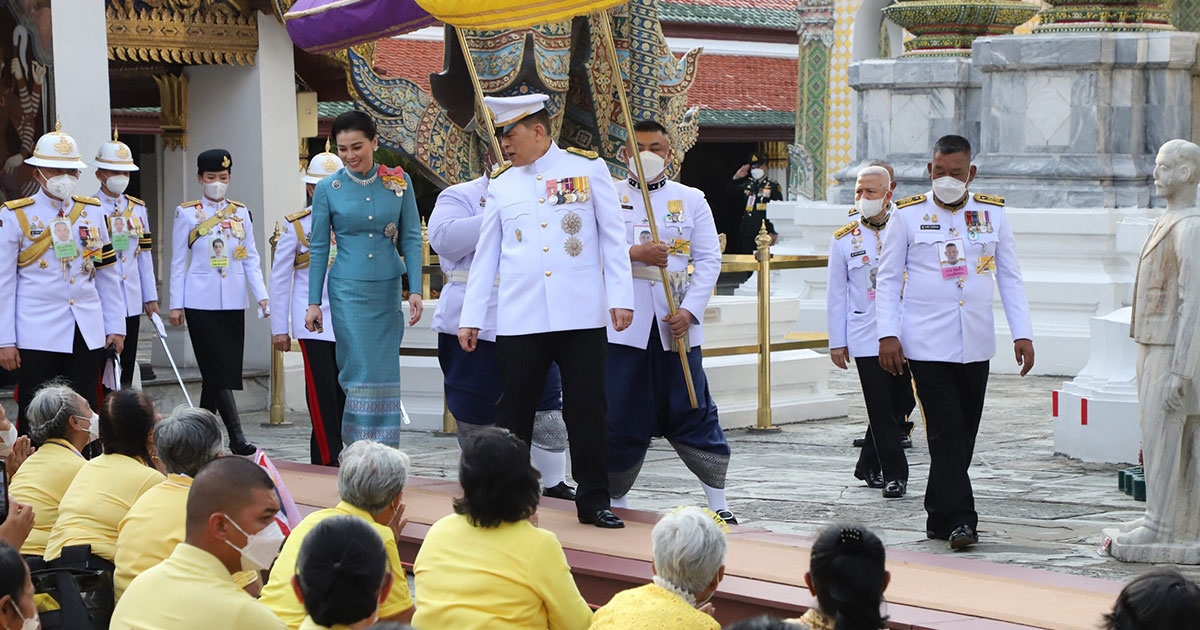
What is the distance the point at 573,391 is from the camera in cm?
744

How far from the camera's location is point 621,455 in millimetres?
8039

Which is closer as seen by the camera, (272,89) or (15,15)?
(15,15)

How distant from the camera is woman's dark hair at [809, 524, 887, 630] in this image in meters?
4.20

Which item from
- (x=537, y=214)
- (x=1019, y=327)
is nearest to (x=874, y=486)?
(x=1019, y=327)

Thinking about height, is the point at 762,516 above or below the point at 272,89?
below

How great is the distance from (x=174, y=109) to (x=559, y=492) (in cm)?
616

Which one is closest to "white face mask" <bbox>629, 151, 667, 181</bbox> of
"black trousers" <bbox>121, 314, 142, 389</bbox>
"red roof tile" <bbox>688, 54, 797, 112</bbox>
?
"black trousers" <bbox>121, 314, 142, 389</bbox>

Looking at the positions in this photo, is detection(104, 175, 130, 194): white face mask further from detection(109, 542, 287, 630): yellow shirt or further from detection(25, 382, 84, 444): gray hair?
detection(109, 542, 287, 630): yellow shirt

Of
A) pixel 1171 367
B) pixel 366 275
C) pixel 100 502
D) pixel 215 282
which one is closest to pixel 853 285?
pixel 366 275

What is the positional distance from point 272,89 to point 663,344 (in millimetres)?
6147

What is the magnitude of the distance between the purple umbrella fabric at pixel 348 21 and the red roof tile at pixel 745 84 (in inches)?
793

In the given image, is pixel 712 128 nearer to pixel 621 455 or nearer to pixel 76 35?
pixel 76 35

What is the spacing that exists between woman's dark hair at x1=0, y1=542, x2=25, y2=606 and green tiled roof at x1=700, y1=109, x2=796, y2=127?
27.3 meters

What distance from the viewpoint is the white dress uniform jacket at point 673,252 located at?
8.07m
